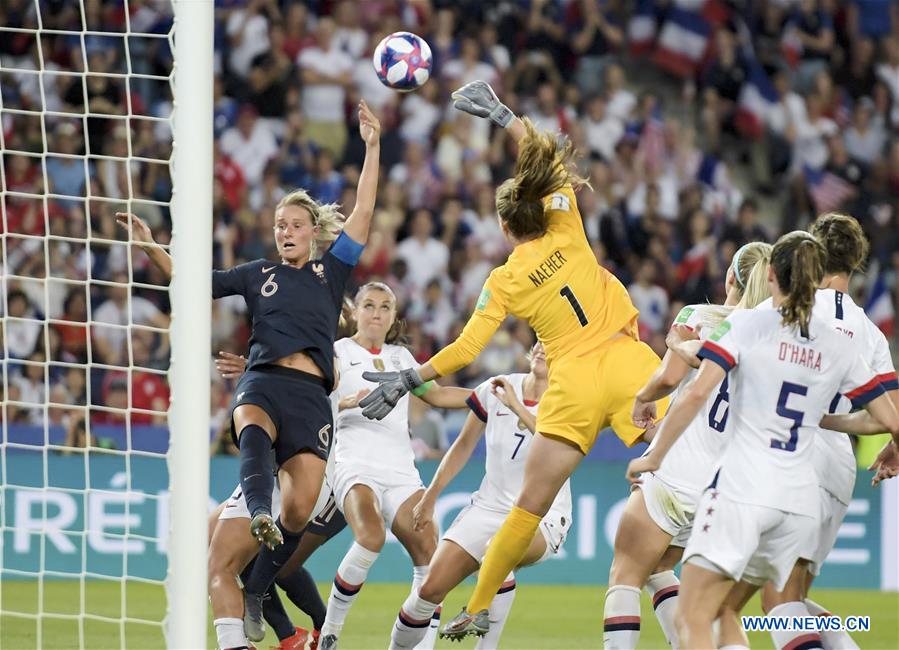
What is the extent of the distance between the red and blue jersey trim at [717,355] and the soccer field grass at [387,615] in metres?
3.87

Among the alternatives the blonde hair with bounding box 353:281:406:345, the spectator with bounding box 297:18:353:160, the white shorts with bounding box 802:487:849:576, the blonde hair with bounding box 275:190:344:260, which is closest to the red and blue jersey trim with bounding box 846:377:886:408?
the white shorts with bounding box 802:487:849:576

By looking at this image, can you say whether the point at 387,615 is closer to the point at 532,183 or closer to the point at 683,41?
the point at 532,183

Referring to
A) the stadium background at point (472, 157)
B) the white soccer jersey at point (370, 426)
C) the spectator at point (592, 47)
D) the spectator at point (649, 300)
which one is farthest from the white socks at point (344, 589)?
the spectator at point (592, 47)

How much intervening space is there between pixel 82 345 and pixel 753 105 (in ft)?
27.7

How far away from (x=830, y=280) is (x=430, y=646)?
122 inches

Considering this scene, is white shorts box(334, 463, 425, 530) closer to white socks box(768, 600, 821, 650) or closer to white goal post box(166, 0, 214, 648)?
white socks box(768, 600, 821, 650)

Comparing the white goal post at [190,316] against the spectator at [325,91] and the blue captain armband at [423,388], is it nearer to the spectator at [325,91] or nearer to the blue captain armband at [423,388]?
the blue captain armband at [423,388]

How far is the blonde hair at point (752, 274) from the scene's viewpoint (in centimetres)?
584

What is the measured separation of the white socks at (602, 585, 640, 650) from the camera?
6.03 meters

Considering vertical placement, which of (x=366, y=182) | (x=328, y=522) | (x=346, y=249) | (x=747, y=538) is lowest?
(x=328, y=522)

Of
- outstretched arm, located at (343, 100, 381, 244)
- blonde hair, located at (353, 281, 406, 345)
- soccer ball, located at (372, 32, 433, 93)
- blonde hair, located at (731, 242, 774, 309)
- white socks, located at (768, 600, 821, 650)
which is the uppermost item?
soccer ball, located at (372, 32, 433, 93)

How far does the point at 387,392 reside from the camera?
20.9 feet

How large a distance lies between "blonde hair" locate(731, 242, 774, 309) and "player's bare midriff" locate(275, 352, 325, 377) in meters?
2.14

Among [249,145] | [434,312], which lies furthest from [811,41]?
[249,145]
